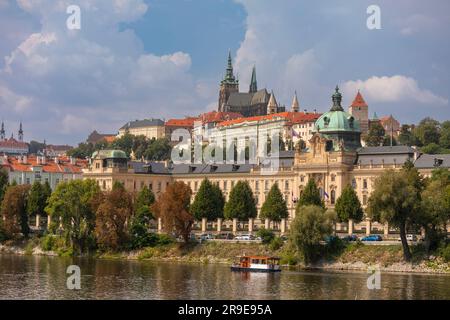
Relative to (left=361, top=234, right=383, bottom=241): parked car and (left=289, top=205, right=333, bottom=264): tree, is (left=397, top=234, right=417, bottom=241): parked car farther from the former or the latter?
(left=289, top=205, right=333, bottom=264): tree

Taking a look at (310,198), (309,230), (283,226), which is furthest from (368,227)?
(309,230)

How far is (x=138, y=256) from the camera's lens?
126000 mm

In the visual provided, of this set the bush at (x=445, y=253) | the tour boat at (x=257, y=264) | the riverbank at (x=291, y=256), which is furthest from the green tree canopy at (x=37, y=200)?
the bush at (x=445, y=253)

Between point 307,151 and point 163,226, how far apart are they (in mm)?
28190

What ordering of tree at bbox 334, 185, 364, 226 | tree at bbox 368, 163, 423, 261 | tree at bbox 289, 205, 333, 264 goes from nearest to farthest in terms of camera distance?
tree at bbox 368, 163, 423, 261 < tree at bbox 289, 205, 333, 264 < tree at bbox 334, 185, 364, 226

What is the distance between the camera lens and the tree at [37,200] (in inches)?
5797

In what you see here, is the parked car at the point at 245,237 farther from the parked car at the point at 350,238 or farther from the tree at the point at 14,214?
the tree at the point at 14,214

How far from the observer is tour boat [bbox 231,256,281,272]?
348ft

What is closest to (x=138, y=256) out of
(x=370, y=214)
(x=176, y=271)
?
(x=176, y=271)

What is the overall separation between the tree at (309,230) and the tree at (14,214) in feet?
162

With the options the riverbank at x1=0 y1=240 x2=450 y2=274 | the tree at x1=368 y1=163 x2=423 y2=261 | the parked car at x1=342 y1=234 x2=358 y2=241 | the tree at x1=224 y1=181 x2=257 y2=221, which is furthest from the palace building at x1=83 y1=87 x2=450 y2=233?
the tree at x1=368 y1=163 x2=423 y2=261

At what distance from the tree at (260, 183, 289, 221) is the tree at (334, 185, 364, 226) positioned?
1014 centimetres
